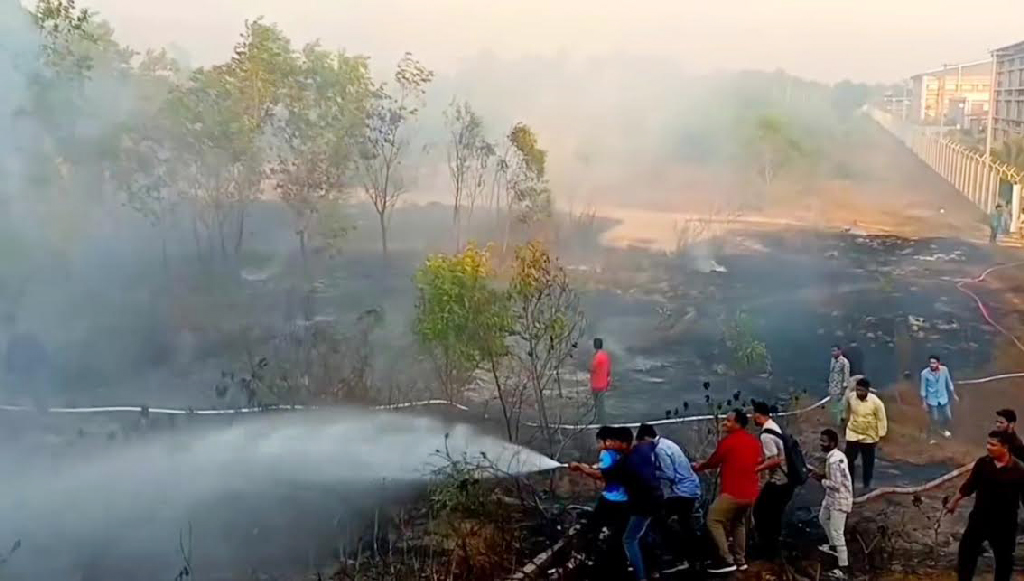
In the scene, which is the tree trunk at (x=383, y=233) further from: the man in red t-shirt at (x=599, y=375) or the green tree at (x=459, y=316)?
the man in red t-shirt at (x=599, y=375)

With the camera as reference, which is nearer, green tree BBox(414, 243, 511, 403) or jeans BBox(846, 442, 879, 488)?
jeans BBox(846, 442, 879, 488)

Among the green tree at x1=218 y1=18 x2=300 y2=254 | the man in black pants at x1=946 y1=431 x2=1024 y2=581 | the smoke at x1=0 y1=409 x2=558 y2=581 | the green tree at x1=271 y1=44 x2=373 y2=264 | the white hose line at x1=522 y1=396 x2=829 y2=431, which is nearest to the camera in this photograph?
the man in black pants at x1=946 y1=431 x2=1024 y2=581

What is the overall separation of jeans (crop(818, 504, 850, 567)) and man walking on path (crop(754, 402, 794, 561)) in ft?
0.96

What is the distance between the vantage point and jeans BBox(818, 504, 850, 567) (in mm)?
7388

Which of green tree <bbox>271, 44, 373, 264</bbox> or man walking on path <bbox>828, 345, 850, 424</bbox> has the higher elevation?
green tree <bbox>271, 44, 373, 264</bbox>

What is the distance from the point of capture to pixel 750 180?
12.7 meters

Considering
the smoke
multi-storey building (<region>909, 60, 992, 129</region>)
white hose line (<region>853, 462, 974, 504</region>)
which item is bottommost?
the smoke

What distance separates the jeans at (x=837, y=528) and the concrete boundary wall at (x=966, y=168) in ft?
22.1

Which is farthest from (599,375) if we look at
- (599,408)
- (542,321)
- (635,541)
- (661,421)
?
(635,541)

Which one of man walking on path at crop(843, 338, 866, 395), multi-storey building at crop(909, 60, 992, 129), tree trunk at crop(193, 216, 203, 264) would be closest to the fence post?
multi-storey building at crop(909, 60, 992, 129)

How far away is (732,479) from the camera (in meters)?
7.07

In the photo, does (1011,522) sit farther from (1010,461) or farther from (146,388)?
(146,388)

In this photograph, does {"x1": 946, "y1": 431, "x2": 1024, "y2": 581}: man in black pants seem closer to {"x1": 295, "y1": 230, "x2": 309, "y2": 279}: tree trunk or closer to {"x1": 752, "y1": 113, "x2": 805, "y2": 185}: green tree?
{"x1": 752, "y1": 113, "x2": 805, "y2": 185}: green tree

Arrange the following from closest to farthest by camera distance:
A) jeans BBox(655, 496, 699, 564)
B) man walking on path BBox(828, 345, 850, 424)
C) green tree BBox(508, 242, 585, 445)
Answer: jeans BBox(655, 496, 699, 564) < green tree BBox(508, 242, 585, 445) < man walking on path BBox(828, 345, 850, 424)
